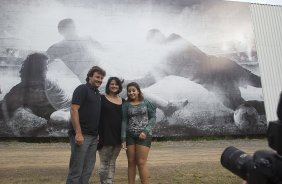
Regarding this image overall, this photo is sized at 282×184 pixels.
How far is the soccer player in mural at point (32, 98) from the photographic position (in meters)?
12.9

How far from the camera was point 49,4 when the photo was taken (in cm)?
1405

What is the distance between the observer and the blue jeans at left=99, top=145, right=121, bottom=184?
398 cm

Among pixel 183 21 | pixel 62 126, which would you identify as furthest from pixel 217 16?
pixel 62 126

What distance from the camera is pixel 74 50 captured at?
1408cm

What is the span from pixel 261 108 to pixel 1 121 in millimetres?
10848

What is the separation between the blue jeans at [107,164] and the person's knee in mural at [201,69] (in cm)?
1074

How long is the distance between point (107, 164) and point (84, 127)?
0.61 m

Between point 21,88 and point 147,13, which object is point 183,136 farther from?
point 21,88

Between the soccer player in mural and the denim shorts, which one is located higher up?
→ the soccer player in mural

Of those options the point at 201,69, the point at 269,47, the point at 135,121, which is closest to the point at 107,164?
the point at 135,121

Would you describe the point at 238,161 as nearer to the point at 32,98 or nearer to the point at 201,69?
the point at 32,98

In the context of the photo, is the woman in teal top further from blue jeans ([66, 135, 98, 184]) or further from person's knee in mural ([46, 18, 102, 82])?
person's knee in mural ([46, 18, 102, 82])

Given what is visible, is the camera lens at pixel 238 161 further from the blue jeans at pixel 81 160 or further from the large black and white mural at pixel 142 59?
the large black and white mural at pixel 142 59

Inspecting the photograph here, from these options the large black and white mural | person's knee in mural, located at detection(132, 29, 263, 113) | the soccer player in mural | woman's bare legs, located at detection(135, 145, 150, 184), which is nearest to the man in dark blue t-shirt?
woman's bare legs, located at detection(135, 145, 150, 184)
